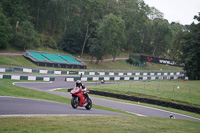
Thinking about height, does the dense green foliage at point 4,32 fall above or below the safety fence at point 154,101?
above

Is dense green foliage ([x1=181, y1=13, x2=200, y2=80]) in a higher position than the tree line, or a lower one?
lower

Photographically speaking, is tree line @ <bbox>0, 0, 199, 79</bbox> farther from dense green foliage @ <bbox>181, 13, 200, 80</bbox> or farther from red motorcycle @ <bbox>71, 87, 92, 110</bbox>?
red motorcycle @ <bbox>71, 87, 92, 110</bbox>

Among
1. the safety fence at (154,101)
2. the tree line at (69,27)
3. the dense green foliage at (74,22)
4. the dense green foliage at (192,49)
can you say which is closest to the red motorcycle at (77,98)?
the safety fence at (154,101)

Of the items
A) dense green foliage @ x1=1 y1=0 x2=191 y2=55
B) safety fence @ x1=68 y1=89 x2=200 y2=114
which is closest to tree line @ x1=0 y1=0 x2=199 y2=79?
dense green foliage @ x1=1 y1=0 x2=191 y2=55

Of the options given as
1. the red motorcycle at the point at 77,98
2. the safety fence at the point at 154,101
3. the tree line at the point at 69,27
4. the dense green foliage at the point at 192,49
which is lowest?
the safety fence at the point at 154,101

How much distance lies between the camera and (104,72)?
5812 cm

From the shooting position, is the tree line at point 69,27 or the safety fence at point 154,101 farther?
the tree line at point 69,27

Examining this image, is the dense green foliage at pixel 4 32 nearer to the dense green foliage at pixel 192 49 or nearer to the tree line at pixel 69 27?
the tree line at pixel 69 27

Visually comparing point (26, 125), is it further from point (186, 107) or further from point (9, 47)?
point (9, 47)

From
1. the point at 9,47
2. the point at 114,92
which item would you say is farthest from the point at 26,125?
the point at 9,47

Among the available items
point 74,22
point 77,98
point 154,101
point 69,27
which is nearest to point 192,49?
point 154,101

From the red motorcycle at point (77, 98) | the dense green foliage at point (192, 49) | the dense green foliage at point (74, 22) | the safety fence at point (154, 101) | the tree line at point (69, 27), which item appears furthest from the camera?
the dense green foliage at point (74, 22)

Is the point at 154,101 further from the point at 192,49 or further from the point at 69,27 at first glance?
the point at 69,27

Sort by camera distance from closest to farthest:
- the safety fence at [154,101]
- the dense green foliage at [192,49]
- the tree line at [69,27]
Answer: the safety fence at [154,101], the dense green foliage at [192,49], the tree line at [69,27]
